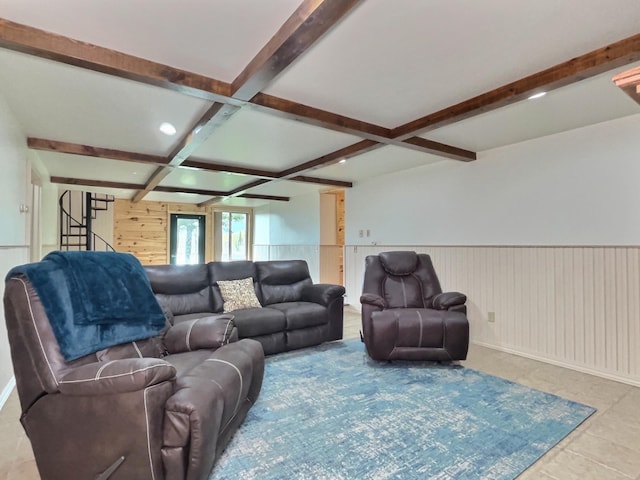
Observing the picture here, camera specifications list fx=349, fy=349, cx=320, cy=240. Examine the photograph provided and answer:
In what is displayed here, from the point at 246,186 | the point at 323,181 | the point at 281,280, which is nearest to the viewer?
the point at 281,280

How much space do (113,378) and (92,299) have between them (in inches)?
21.7

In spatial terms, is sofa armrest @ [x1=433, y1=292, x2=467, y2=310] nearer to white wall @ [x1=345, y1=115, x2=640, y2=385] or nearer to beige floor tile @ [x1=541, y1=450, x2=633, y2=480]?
white wall @ [x1=345, y1=115, x2=640, y2=385]

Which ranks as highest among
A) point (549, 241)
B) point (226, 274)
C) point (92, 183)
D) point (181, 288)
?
point (92, 183)

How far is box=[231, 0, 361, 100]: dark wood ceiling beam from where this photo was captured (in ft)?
5.14

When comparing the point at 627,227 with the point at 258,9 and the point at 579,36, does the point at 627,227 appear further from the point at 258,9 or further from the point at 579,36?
the point at 258,9

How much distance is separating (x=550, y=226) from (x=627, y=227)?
1.98 ft

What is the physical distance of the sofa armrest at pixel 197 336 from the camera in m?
2.21

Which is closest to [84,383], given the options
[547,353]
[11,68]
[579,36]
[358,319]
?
[11,68]

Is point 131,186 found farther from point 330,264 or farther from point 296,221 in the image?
point 330,264

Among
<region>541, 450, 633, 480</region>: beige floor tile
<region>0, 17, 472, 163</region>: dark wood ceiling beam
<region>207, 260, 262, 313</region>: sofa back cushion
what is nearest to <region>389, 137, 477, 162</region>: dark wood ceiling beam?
<region>0, 17, 472, 163</region>: dark wood ceiling beam

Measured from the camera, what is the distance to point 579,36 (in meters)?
1.92

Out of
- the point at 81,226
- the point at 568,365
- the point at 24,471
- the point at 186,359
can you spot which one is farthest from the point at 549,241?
the point at 81,226

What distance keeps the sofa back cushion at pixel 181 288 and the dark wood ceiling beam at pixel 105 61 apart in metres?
1.83

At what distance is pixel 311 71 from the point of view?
2.29m
